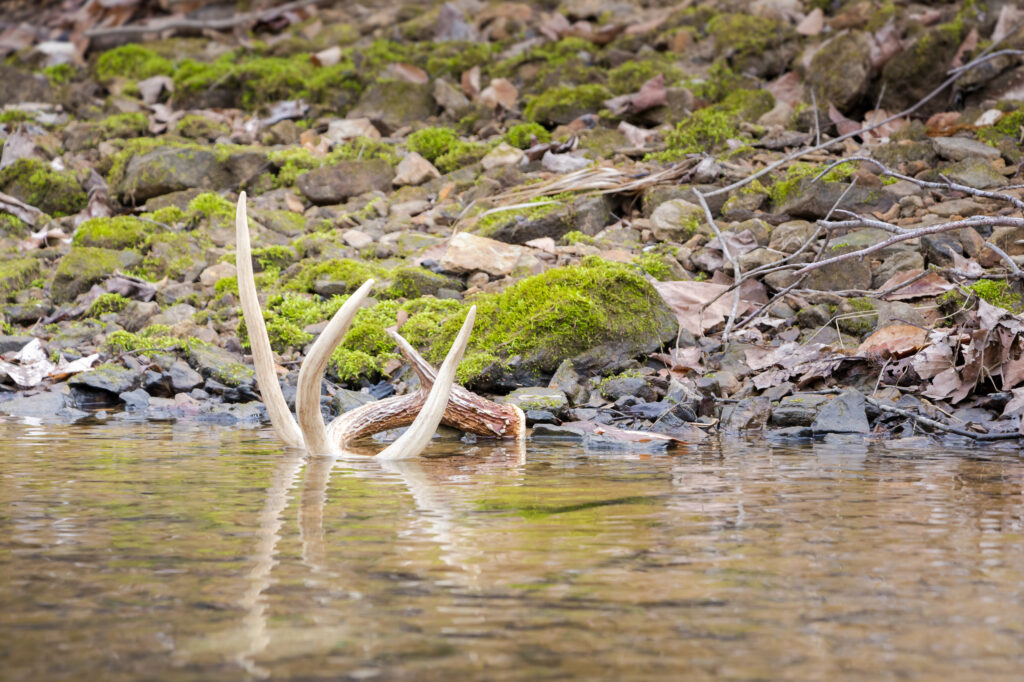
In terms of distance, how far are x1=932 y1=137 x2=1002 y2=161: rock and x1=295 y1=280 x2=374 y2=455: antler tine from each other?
6.92 m

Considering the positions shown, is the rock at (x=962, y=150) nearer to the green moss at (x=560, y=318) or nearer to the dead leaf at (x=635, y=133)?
the dead leaf at (x=635, y=133)

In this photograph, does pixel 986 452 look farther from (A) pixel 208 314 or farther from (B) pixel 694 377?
(A) pixel 208 314

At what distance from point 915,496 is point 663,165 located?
7041mm

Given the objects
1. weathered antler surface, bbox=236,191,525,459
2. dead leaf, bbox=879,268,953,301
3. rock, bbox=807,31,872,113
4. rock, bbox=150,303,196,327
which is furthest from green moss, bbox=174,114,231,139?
dead leaf, bbox=879,268,953,301

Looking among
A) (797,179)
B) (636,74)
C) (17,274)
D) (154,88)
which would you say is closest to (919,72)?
(797,179)

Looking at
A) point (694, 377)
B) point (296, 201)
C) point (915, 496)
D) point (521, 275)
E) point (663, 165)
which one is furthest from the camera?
point (296, 201)

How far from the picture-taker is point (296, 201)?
11.6 m

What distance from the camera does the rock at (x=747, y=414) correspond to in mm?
6277

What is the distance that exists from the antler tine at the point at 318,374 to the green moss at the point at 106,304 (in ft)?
16.2

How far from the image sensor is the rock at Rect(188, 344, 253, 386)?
7707 mm

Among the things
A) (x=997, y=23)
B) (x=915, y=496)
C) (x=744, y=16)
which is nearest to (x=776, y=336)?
(x=915, y=496)

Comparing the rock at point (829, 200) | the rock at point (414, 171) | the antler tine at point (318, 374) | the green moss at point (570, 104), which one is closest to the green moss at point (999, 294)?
the rock at point (829, 200)

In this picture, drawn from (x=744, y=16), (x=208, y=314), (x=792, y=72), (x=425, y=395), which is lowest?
(x=425, y=395)

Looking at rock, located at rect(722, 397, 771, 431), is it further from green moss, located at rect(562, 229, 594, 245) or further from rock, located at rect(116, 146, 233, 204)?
rock, located at rect(116, 146, 233, 204)
